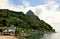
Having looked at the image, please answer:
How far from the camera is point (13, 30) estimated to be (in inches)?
5792

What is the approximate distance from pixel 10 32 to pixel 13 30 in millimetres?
6140

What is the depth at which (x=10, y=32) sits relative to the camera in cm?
14138
